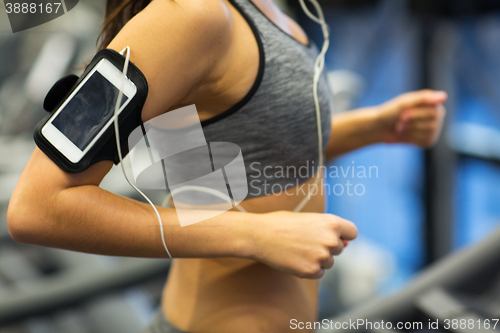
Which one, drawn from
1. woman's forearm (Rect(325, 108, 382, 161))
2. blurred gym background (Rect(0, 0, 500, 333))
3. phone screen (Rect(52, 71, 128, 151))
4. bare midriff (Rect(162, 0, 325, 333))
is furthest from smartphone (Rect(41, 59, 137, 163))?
blurred gym background (Rect(0, 0, 500, 333))

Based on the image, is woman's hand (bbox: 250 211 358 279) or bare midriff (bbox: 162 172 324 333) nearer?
woman's hand (bbox: 250 211 358 279)

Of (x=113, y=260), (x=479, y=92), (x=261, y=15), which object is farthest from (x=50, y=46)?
(x=479, y=92)

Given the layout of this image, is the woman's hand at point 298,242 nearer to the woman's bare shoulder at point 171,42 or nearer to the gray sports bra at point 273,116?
the gray sports bra at point 273,116

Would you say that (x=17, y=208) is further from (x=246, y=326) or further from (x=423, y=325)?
(x=423, y=325)

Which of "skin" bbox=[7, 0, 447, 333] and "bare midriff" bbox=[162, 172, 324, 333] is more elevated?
"skin" bbox=[7, 0, 447, 333]

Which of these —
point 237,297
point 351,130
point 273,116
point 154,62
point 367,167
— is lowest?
point 367,167

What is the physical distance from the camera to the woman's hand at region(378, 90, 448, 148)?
1044 millimetres

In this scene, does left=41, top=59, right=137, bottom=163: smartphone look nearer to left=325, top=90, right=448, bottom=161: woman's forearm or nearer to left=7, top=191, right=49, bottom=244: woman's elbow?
left=7, top=191, right=49, bottom=244: woman's elbow

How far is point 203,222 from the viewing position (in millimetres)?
616

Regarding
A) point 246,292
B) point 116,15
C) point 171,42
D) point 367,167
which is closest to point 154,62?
point 171,42

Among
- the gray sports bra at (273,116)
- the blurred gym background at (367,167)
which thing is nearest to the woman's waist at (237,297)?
the gray sports bra at (273,116)

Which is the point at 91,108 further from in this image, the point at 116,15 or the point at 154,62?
the point at 116,15

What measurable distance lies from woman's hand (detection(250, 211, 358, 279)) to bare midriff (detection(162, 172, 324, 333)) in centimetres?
12

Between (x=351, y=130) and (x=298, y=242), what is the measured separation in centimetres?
52
